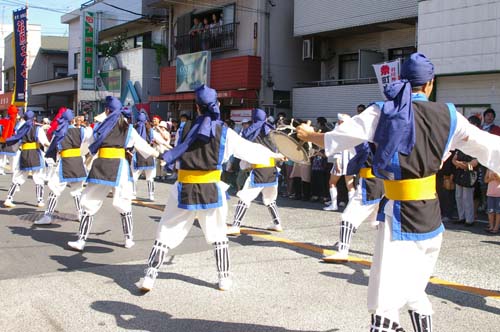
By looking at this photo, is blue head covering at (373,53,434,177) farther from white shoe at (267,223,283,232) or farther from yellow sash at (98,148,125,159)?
white shoe at (267,223,283,232)

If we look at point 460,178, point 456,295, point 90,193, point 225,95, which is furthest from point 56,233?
point 225,95

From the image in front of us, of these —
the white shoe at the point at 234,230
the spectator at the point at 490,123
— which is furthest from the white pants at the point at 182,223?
the spectator at the point at 490,123

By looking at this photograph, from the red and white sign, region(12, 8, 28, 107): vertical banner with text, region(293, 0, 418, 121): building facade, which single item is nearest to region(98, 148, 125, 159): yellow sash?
region(293, 0, 418, 121): building facade

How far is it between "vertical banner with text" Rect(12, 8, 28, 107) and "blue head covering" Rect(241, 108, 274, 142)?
22.6 meters

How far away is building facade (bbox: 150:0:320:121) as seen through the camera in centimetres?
1995

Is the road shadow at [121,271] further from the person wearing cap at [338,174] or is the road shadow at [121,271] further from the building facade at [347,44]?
the building facade at [347,44]

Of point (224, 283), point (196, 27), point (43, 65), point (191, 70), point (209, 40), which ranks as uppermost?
point (43, 65)

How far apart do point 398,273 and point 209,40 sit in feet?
65.1

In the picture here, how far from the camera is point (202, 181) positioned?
5.42 meters

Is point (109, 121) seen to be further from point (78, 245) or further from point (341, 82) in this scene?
point (341, 82)

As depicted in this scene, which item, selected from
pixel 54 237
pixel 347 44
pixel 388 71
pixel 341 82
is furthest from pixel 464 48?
pixel 54 237

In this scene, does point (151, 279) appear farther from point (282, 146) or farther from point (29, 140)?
point (29, 140)

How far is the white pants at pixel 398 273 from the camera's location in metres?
3.40

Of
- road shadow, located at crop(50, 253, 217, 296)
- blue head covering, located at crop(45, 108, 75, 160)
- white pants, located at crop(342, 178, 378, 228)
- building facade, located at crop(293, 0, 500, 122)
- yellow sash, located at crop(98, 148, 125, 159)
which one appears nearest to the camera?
road shadow, located at crop(50, 253, 217, 296)
